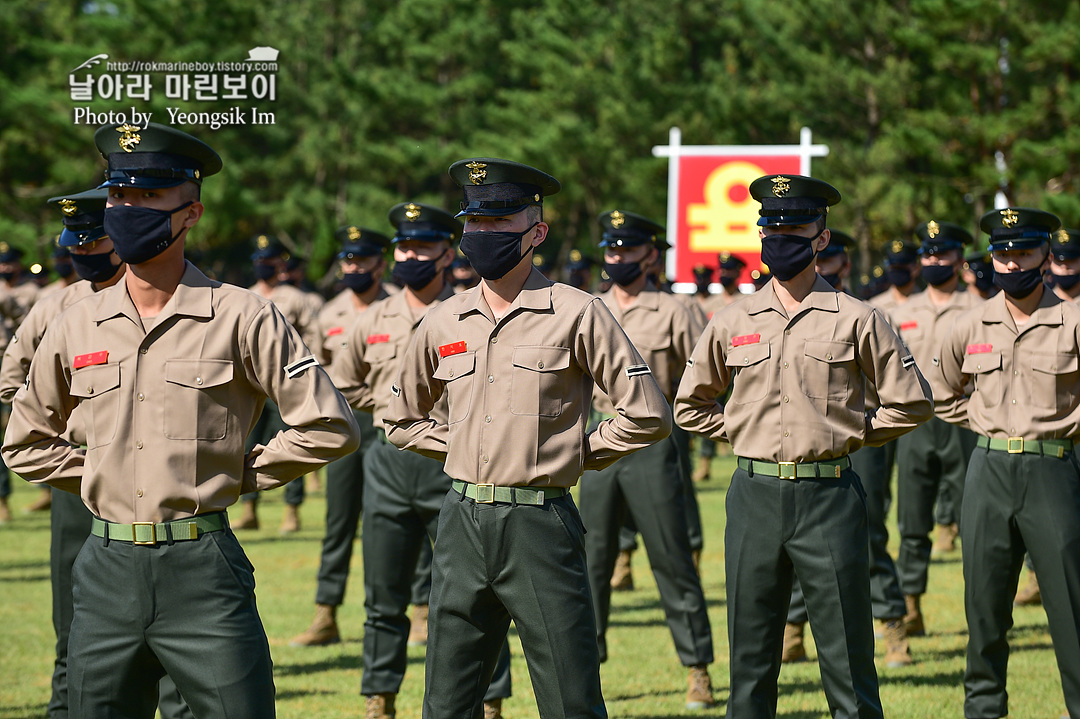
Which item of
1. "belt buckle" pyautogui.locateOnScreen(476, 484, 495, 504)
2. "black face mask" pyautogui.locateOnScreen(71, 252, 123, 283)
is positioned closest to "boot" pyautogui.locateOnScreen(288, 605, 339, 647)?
"black face mask" pyautogui.locateOnScreen(71, 252, 123, 283)

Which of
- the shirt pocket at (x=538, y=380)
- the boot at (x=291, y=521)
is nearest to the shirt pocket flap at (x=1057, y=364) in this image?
the shirt pocket at (x=538, y=380)

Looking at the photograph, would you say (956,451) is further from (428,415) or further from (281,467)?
(281,467)

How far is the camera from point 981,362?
25.0 feet

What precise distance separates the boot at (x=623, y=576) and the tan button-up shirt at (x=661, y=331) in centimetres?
341

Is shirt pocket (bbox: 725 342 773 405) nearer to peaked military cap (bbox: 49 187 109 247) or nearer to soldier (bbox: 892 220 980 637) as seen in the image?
peaked military cap (bbox: 49 187 109 247)

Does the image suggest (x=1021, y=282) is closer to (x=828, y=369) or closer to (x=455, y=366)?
(x=828, y=369)

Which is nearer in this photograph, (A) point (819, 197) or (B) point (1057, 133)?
(A) point (819, 197)

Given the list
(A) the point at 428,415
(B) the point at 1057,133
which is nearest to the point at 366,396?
(A) the point at 428,415

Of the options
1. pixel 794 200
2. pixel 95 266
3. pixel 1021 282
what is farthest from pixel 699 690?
pixel 95 266

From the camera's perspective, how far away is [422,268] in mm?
8617

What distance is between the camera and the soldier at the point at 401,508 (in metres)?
7.75

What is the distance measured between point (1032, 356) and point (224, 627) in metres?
4.91

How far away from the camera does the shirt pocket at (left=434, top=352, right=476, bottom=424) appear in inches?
219

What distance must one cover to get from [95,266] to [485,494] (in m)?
2.67
